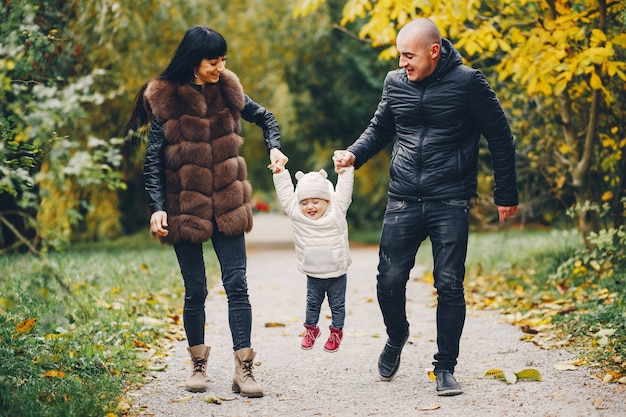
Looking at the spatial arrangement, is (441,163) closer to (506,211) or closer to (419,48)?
(506,211)

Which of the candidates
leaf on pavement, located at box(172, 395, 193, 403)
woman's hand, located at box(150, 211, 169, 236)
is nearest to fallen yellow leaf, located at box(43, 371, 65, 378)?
leaf on pavement, located at box(172, 395, 193, 403)

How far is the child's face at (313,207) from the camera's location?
5176 millimetres

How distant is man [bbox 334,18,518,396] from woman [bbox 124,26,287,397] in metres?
0.81

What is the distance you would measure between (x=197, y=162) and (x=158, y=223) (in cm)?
43

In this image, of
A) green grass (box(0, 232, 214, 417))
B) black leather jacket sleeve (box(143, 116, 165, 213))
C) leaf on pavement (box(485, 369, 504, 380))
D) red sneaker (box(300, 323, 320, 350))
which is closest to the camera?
green grass (box(0, 232, 214, 417))

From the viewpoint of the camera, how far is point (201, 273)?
16.3 feet

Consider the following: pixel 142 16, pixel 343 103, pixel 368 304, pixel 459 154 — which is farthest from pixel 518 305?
pixel 343 103

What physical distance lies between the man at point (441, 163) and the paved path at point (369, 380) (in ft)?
1.10

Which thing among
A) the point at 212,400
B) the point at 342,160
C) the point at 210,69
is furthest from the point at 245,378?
the point at 210,69

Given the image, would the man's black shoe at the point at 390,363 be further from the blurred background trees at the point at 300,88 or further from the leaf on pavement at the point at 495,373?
the blurred background trees at the point at 300,88

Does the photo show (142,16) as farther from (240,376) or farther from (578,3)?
(240,376)

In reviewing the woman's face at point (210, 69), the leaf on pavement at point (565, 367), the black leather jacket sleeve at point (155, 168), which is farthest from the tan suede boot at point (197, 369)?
the leaf on pavement at point (565, 367)

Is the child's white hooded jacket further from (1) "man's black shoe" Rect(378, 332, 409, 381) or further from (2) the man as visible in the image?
(1) "man's black shoe" Rect(378, 332, 409, 381)

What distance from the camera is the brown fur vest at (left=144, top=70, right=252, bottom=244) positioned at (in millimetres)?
4820
